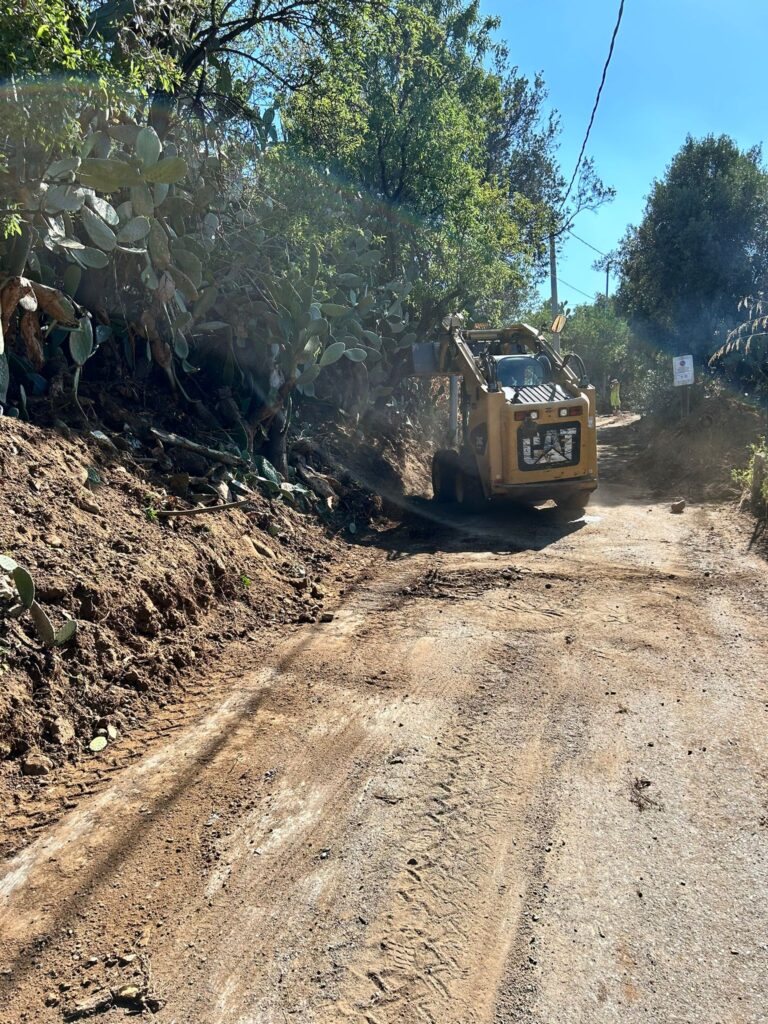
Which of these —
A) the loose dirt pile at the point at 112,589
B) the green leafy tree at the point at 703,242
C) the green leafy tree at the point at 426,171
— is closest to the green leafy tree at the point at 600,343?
the green leafy tree at the point at 703,242

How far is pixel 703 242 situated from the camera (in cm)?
1942

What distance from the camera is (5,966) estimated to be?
2.70 metres

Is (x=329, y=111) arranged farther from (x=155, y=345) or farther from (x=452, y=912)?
(x=452, y=912)

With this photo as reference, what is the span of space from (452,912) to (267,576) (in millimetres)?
4588

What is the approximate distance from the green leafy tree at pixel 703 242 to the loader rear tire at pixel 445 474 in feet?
34.7

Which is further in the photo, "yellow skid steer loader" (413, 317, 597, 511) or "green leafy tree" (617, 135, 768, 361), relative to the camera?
"green leafy tree" (617, 135, 768, 361)

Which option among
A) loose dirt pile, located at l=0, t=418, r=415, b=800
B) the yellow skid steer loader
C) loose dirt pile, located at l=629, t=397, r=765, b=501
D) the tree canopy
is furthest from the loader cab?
loose dirt pile, located at l=0, t=418, r=415, b=800

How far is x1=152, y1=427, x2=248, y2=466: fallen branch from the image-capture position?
7758 mm

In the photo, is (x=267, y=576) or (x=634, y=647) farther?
(x=267, y=576)

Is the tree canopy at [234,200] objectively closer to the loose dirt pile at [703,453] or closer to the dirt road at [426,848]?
the dirt road at [426,848]

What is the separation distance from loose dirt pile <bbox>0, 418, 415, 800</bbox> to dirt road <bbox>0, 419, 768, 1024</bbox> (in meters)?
0.38

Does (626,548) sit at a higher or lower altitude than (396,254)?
lower

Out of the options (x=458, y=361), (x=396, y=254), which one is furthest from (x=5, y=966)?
(x=396, y=254)

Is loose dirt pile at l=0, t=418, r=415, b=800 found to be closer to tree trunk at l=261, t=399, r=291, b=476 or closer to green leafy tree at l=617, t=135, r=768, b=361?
tree trunk at l=261, t=399, r=291, b=476
